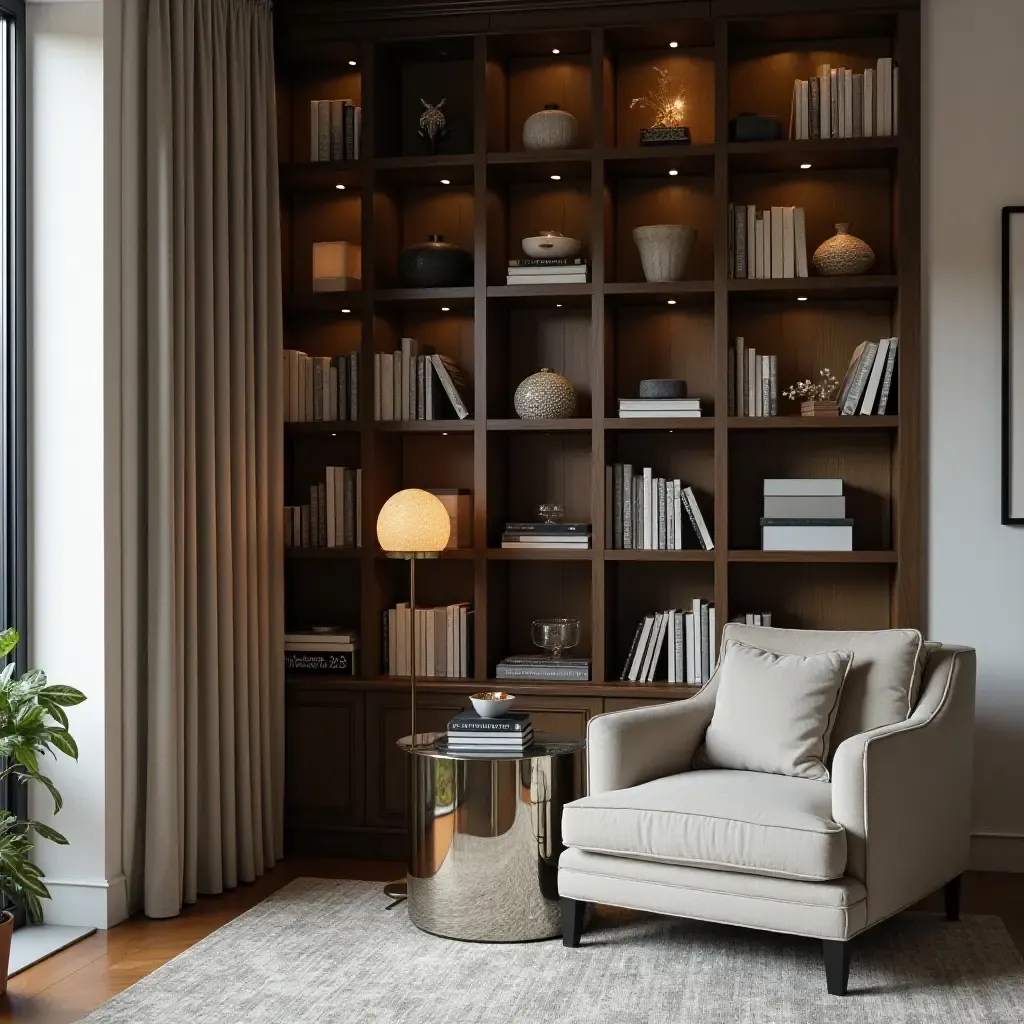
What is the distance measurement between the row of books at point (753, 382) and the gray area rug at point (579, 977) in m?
1.71

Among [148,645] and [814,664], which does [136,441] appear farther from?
[814,664]

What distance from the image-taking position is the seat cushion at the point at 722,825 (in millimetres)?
3217

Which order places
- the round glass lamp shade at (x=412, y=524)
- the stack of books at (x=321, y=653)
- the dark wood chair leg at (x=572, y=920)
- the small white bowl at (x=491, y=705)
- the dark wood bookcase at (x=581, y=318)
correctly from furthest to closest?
the stack of books at (x=321, y=653) < the dark wood bookcase at (x=581, y=318) < the round glass lamp shade at (x=412, y=524) < the small white bowl at (x=491, y=705) < the dark wood chair leg at (x=572, y=920)

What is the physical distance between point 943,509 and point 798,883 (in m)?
1.64

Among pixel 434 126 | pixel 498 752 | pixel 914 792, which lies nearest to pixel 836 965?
pixel 914 792

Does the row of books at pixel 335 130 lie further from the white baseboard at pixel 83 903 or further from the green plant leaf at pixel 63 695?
the white baseboard at pixel 83 903

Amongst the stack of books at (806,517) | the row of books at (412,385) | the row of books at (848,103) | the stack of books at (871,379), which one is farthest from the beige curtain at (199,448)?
the stack of books at (871,379)

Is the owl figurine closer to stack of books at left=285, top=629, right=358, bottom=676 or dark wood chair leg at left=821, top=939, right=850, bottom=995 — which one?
stack of books at left=285, top=629, right=358, bottom=676

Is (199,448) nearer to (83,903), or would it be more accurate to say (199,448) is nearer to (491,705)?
(491,705)

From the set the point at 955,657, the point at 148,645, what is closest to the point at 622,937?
the point at 955,657

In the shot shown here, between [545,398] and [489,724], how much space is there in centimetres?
131

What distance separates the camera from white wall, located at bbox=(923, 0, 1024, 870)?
436 cm

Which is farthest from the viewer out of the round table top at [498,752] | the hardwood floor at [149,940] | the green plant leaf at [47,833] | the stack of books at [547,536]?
the stack of books at [547,536]

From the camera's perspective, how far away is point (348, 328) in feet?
16.4
